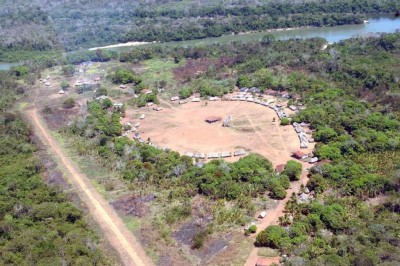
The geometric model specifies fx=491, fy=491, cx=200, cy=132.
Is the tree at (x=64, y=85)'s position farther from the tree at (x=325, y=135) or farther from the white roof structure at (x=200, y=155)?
the tree at (x=325, y=135)

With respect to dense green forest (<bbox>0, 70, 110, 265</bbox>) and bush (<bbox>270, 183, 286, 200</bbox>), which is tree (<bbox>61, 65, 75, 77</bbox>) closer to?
dense green forest (<bbox>0, 70, 110, 265</bbox>)

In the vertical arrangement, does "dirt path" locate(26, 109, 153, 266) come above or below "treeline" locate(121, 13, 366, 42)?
above

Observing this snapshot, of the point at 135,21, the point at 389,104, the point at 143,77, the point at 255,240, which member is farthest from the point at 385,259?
the point at 135,21

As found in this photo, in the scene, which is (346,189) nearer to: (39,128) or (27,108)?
(39,128)

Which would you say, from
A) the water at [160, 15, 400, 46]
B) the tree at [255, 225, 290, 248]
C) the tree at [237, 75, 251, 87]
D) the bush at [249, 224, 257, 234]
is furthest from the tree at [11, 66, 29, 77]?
the tree at [255, 225, 290, 248]

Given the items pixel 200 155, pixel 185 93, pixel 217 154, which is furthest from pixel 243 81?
pixel 200 155

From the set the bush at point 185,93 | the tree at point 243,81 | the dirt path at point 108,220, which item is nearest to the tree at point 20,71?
the bush at point 185,93
